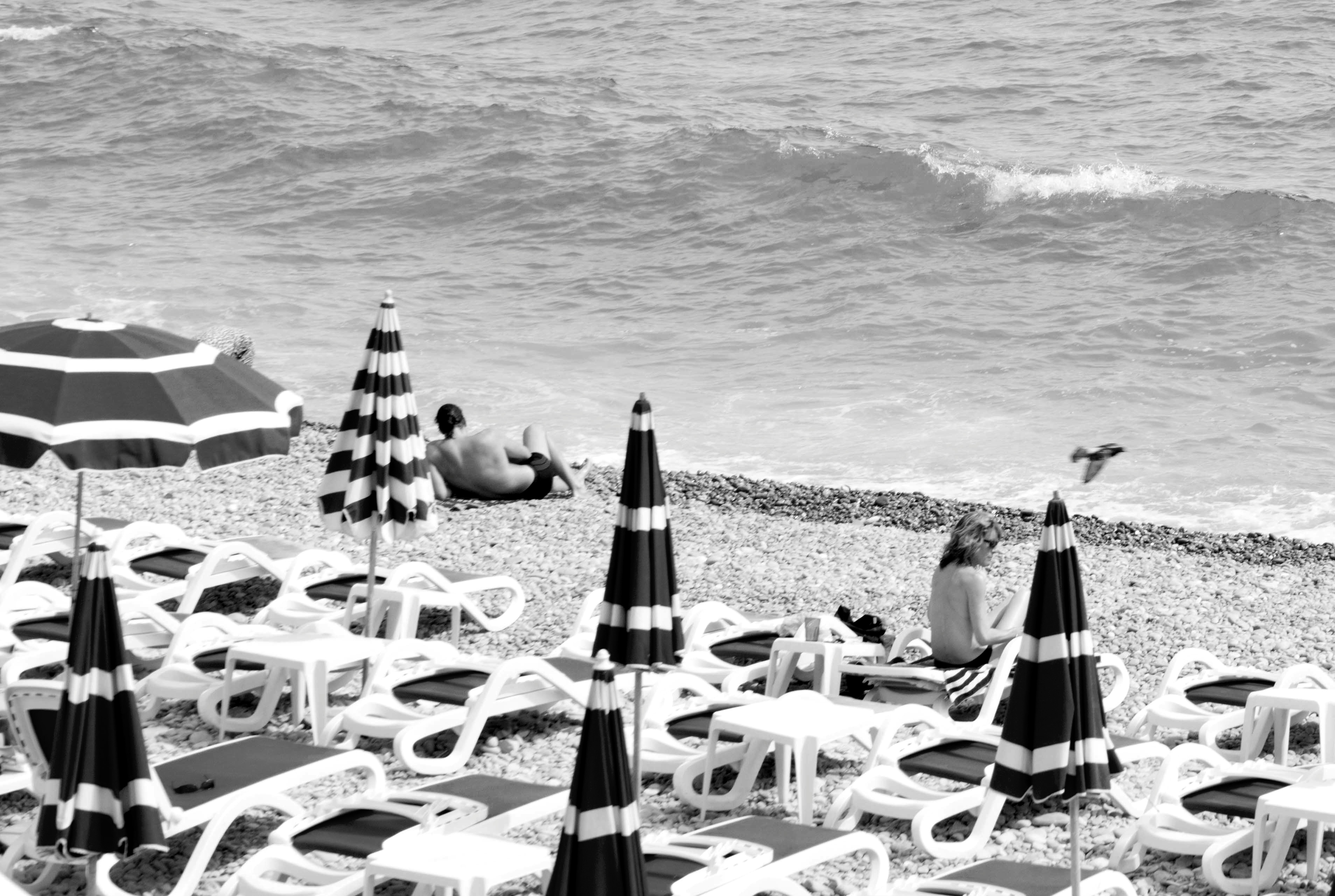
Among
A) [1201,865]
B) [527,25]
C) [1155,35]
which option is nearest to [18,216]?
[527,25]

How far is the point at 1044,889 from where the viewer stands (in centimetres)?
462

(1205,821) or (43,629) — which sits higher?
(43,629)

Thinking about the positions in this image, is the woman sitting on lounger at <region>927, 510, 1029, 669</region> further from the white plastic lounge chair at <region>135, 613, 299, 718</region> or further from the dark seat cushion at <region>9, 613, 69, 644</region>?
the dark seat cushion at <region>9, 613, 69, 644</region>

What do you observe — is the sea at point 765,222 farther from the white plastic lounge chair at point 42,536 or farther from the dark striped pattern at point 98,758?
the dark striped pattern at point 98,758

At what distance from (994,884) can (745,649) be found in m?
2.81

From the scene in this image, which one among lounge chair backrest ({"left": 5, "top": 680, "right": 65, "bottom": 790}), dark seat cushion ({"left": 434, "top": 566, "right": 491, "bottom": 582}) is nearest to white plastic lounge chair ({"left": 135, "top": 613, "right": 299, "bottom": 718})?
lounge chair backrest ({"left": 5, "top": 680, "right": 65, "bottom": 790})

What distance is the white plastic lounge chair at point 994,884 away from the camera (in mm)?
4582

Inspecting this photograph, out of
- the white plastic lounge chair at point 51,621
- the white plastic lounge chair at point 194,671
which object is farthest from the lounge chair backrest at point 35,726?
the white plastic lounge chair at point 51,621

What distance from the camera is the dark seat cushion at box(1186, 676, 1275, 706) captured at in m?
6.55

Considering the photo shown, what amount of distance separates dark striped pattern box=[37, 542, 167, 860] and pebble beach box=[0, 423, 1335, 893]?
54.2 inches

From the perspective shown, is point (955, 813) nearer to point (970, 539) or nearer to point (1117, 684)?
point (970, 539)

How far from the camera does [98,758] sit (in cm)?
389

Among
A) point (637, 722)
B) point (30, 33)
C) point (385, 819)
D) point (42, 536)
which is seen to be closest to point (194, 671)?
point (385, 819)

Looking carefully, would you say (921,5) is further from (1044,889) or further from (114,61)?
(1044,889)
